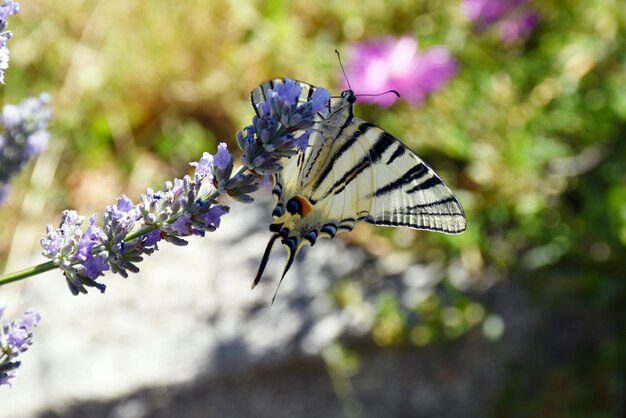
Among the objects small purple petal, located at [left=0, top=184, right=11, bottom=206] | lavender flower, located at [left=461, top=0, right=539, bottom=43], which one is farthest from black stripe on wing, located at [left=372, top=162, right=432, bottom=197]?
lavender flower, located at [left=461, top=0, right=539, bottom=43]

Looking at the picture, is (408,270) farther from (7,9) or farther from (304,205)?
(7,9)

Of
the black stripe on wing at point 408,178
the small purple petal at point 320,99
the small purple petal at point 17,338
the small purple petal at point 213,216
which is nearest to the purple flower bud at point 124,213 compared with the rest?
the small purple petal at point 213,216

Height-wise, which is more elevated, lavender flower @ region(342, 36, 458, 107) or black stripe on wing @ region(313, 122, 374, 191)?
lavender flower @ region(342, 36, 458, 107)

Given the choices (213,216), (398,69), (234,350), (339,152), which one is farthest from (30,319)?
(398,69)

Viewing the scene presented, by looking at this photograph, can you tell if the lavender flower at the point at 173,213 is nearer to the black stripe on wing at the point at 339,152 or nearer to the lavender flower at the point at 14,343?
the lavender flower at the point at 14,343

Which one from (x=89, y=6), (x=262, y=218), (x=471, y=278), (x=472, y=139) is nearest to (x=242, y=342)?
(x=262, y=218)

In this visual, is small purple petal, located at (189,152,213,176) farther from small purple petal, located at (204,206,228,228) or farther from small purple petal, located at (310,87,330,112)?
small purple petal, located at (310,87,330,112)

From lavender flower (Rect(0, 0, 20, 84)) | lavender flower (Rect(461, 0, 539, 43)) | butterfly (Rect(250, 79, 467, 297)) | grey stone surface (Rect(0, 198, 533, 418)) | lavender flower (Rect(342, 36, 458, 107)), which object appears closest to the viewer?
lavender flower (Rect(0, 0, 20, 84))
